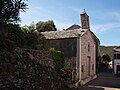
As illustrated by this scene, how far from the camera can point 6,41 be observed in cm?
1329

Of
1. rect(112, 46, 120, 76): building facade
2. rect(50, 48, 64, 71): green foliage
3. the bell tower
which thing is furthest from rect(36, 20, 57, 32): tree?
rect(50, 48, 64, 71): green foliage

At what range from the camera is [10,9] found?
13.6 meters

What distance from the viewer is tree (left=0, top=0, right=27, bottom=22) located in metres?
13.3

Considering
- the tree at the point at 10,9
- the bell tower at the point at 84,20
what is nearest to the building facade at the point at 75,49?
the bell tower at the point at 84,20

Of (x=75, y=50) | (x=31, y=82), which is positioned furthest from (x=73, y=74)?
(x=31, y=82)

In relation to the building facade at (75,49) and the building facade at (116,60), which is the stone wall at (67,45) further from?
the building facade at (116,60)

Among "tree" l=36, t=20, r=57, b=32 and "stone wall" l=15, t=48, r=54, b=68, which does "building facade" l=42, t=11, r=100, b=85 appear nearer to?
"stone wall" l=15, t=48, r=54, b=68

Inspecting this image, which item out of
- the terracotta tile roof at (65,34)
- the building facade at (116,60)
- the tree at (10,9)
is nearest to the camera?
the tree at (10,9)

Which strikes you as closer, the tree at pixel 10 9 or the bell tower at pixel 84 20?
the tree at pixel 10 9

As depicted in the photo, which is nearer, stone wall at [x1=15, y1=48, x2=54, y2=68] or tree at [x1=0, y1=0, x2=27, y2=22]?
tree at [x1=0, y1=0, x2=27, y2=22]

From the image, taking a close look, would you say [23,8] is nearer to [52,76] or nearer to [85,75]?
[52,76]

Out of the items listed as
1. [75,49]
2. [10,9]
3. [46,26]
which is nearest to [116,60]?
[46,26]

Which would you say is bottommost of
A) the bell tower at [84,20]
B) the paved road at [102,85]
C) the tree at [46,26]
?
the paved road at [102,85]

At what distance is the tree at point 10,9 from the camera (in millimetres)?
13273
